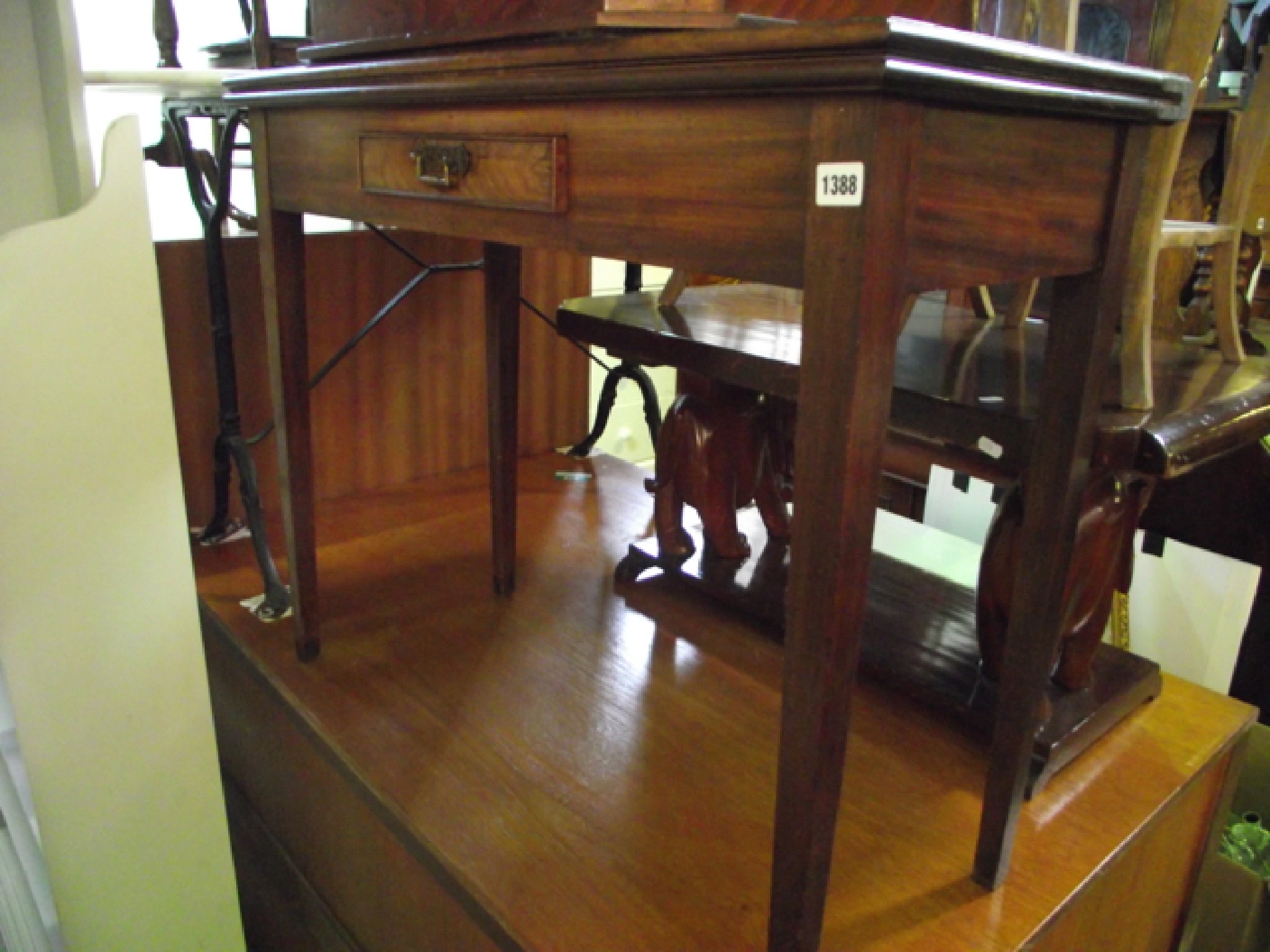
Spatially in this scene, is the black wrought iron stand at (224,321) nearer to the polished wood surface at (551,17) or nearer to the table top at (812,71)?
the polished wood surface at (551,17)

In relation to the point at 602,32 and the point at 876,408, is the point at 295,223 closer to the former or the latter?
the point at 602,32

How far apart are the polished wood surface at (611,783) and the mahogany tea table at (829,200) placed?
11 centimetres

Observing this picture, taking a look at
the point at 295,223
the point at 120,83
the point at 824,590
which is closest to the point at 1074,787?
the point at 824,590

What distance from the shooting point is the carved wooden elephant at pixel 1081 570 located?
942 mm

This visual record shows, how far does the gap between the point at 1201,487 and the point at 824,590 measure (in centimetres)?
139

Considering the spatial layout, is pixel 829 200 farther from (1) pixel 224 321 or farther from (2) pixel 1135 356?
(1) pixel 224 321

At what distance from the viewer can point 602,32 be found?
633mm

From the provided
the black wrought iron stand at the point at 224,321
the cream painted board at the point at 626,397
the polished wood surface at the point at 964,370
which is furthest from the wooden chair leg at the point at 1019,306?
the cream painted board at the point at 626,397

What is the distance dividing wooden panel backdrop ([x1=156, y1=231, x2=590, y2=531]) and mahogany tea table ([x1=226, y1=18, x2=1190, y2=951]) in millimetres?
696

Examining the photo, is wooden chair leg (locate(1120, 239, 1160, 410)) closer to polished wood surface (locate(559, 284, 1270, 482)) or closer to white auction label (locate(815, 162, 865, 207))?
polished wood surface (locate(559, 284, 1270, 482))

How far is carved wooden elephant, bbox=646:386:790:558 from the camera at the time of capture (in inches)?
51.0

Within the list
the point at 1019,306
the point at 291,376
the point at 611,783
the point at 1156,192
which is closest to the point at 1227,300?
the point at 1019,306

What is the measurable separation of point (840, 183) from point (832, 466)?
15 centimetres

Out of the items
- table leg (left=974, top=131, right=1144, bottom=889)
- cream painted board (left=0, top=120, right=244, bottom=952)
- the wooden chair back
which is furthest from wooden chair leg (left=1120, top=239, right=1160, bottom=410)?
cream painted board (left=0, top=120, right=244, bottom=952)
